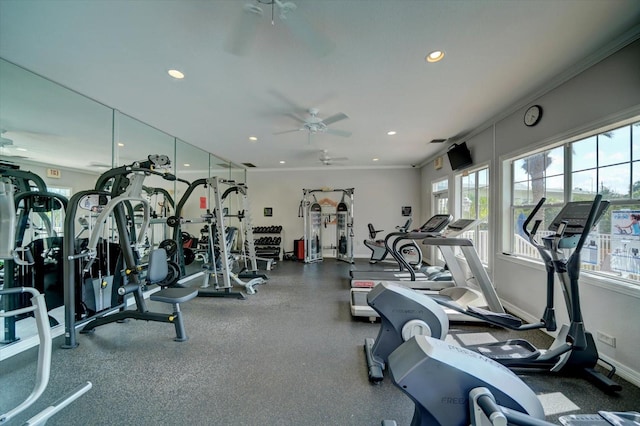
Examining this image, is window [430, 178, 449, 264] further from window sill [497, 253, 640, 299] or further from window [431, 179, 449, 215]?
window sill [497, 253, 640, 299]

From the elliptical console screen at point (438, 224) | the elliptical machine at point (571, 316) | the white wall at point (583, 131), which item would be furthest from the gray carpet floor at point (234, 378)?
the elliptical console screen at point (438, 224)

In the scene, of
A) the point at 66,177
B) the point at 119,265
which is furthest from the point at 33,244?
the point at 66,177

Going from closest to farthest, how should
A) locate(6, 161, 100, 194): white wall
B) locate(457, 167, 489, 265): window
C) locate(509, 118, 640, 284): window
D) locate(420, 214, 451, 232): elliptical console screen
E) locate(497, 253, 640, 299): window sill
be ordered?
1. locate(497, 253, 640, 299): window sill
2. locate(509, 118, 640, 284): window
3. locate(6, 161, 100, 194): white wall
4. locate(420, 214, 451, 232): elliptical console screen
5. locate(457, 167, 489, 265): window

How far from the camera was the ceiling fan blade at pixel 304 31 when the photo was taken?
153 cm

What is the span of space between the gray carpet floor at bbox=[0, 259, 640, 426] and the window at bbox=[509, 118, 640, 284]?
40.5 inches

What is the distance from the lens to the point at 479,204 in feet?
14.2

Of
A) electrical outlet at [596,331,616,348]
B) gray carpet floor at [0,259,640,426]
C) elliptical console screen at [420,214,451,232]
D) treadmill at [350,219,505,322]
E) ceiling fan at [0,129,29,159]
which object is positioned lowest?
gray carpet floor at [0,259,640,426]

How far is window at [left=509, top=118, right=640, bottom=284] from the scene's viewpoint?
6.77 feet

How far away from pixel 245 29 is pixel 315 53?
0.52 m

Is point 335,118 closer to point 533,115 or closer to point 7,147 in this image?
point 533,115

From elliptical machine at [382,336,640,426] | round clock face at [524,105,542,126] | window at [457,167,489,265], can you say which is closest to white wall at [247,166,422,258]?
window at [457,167,489,265]

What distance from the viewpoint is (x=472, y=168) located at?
439 cm

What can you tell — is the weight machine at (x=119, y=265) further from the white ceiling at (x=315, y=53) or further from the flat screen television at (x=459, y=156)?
the flat screen television at (x=459, y=156)

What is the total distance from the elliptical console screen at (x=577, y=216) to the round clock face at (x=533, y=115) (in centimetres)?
149
